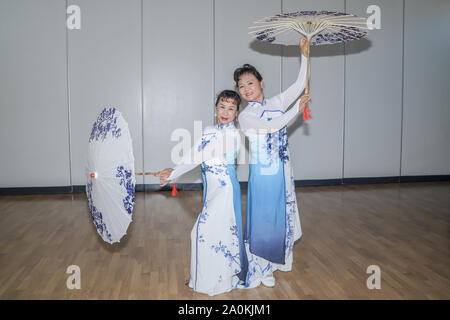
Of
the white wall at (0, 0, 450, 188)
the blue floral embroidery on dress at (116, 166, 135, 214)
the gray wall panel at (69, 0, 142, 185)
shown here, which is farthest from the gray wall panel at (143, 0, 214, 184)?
the blue floral embroidery on dress at (116, 166, 135, 214)

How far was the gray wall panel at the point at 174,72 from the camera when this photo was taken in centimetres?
594

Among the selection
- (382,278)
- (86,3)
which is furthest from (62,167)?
(382,278)

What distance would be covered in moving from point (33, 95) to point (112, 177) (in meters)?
4.14

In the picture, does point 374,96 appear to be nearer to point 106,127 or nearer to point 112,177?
point 106,127

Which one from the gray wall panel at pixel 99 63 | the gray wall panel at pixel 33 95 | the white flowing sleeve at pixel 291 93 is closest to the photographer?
the white flowing sleeve at pixel 291 93

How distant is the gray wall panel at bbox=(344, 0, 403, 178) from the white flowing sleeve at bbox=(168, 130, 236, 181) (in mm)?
4420

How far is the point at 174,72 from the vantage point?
6.04 meters

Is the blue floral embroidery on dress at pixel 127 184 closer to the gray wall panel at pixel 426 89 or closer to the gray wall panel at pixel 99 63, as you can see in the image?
the gray wall panel at pixel 99 63

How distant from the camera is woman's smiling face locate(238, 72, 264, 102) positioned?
259 cm

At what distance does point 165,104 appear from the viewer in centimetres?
606

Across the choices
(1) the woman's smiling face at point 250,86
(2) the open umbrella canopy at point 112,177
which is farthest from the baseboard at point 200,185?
(2) the open umbrella canopy at point 112,177

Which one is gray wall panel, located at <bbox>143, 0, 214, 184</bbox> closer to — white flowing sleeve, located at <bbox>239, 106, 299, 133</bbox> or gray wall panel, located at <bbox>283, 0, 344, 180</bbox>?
gray wall panel, located at <bbox>283, 0, 344, 180</bbox>
